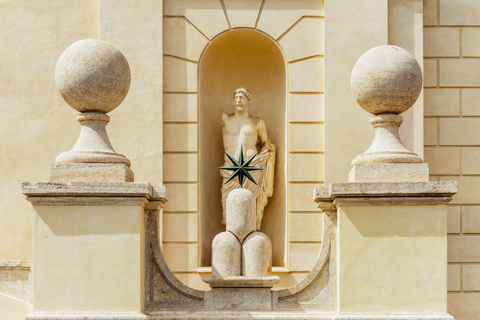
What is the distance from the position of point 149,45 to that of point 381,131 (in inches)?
253

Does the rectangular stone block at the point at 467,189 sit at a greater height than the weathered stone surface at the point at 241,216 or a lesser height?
greater

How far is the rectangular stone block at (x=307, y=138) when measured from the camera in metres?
17.0

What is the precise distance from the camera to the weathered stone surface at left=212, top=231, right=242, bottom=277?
11.4 meters

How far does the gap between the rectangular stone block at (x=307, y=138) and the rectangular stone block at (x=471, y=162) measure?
7.78ft

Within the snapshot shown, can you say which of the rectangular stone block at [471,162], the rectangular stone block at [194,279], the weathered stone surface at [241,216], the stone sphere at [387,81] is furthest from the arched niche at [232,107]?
the stone sphere at [387,81]

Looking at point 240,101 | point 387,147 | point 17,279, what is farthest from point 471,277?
point 17,279

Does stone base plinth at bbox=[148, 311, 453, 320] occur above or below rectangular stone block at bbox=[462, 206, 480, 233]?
below

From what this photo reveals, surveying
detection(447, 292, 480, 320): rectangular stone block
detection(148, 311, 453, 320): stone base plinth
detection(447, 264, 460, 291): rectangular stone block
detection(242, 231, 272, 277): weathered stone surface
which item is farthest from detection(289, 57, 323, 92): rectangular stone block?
detection(148, 311, 453, 320): stone base plinth

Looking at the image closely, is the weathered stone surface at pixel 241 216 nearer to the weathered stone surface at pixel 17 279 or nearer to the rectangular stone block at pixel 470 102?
the weathered stone surface at pixel 17 279

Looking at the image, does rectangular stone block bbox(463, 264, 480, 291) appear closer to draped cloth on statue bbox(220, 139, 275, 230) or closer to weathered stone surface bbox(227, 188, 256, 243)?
draped cloth on statue bbox(220, 139, 275, 230)

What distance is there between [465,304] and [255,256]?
6.69 meters

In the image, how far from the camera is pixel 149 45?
17016 millimetres

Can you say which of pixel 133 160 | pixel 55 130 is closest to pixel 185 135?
pixel 133 160

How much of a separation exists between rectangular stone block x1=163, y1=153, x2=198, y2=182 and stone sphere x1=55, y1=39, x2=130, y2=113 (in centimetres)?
558
